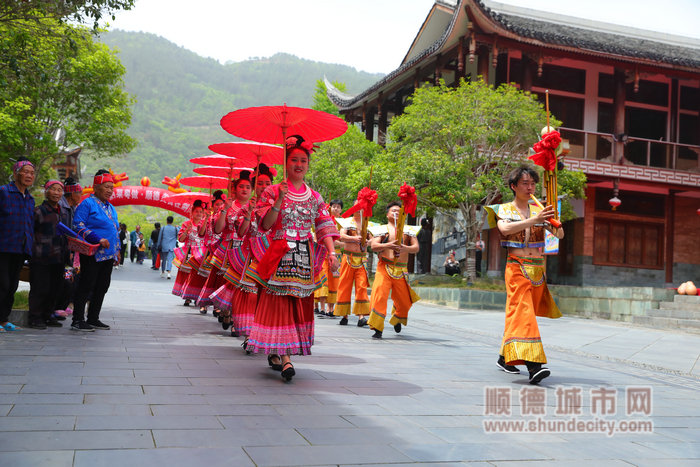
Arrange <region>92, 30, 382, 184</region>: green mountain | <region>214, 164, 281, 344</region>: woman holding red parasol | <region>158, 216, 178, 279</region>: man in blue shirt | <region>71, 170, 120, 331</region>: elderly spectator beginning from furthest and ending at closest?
1. <region>92, 30, 382, 184</region>: green mountain
2. <region>158, 216, 178, 279</region>: man in blue shirt
3. <region>71, 170, 120, 331</region>: elderly spectator
4. <region>214, 164, 281, 344</region>: woman holding red parasol

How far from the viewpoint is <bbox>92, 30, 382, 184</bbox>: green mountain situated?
98.7m

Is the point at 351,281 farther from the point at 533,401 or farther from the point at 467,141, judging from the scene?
the point at 467,141

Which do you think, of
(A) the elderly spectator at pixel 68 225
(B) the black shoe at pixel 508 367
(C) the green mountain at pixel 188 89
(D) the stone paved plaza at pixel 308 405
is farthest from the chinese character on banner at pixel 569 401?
(C) the green mountain at pixel 188 89

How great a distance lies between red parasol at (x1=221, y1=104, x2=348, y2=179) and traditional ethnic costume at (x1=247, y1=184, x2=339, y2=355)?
0.37m

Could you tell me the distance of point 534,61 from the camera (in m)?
20.3

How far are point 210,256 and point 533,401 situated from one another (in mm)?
5425

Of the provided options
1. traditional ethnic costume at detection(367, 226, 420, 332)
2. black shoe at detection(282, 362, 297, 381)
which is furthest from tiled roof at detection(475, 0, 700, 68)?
black shoe at detection(282, 362, 297, 381)

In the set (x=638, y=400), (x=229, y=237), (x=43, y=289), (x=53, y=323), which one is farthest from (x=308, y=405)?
(x=53, y=323)

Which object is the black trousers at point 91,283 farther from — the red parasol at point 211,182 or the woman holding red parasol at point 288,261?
the red parasol at point 211,182

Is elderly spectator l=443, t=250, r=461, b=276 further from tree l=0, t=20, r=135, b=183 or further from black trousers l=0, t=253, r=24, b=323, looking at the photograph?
black trousers l=0, t=253, r=24, b=323

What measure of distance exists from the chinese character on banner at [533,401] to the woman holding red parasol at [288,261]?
1691 millimetres

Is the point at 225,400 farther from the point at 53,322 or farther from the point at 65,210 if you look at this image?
the point at 65,210

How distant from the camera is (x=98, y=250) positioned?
23.4 feet

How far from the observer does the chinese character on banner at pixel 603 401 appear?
4.49 m
